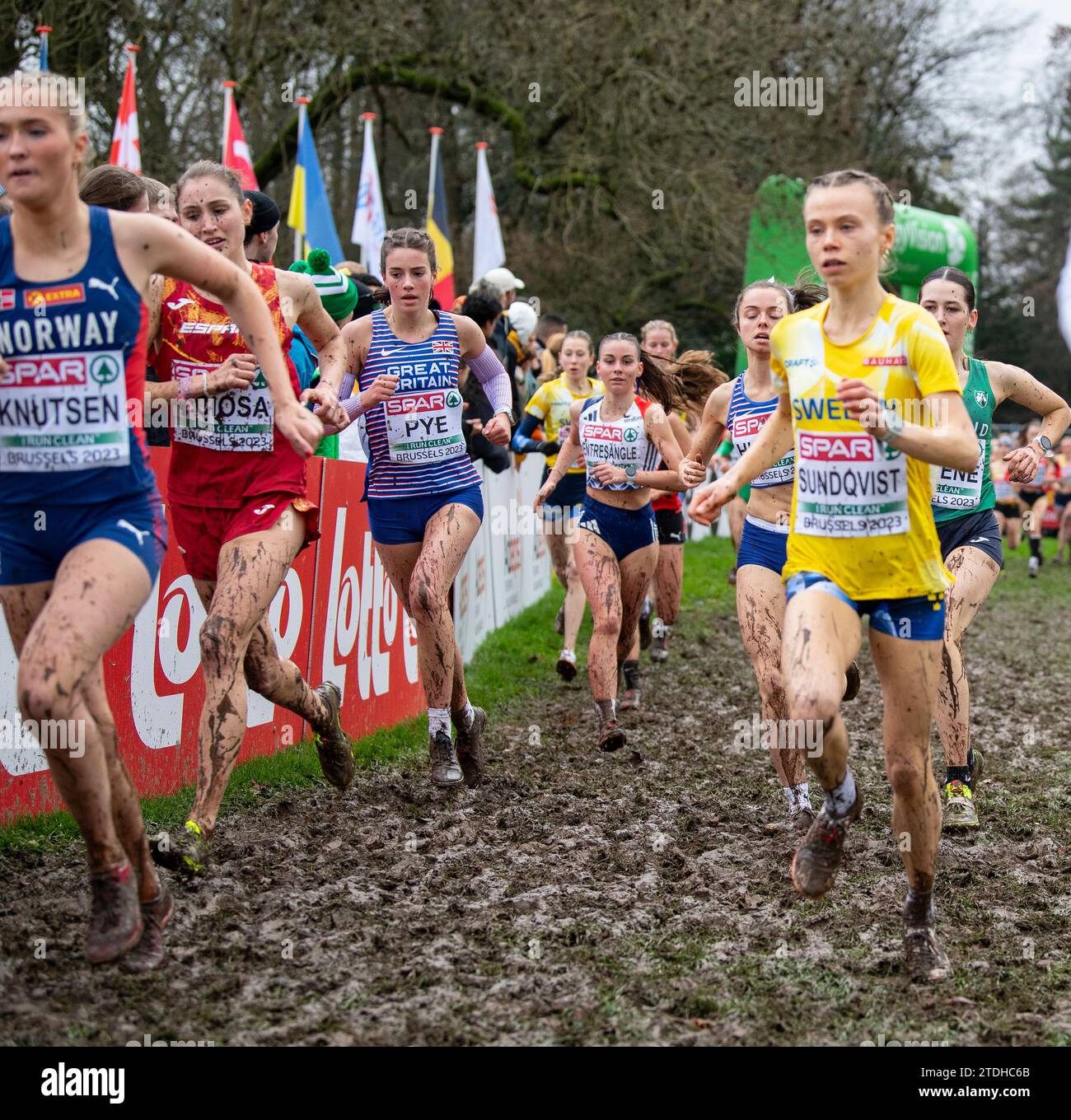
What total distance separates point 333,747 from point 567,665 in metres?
4.05

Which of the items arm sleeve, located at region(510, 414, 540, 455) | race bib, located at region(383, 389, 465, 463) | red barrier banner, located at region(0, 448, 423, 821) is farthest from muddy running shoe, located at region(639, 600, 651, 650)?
race bib, located at region(383, 389, 465, 463)

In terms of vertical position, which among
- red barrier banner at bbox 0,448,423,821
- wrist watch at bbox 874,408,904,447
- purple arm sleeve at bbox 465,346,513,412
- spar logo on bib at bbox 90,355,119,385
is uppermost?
purple arm sleeve at bbox 465,346,513,412

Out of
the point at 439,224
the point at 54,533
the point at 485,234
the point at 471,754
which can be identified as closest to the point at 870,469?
the point at 54,533

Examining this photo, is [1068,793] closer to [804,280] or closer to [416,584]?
[804,280]

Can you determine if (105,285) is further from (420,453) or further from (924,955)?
(924,955)

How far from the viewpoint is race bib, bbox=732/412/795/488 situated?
20.1 ft

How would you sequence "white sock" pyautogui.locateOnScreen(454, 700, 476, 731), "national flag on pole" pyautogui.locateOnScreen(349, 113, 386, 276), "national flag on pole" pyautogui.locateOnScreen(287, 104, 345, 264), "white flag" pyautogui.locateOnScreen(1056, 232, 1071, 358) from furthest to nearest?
"national flag on pole" pyautogui.locateOnScreen(349, 113, 386, 276) → "national flag on pole" pyautogui.locateOnScreen(287, 104, 345, 264) → "white sock" pyautogui.locateOnScreen(454, 700, 476, 731) → "white flag" pyautogui.locateOnScreen(1056, 232, 1071, 358)

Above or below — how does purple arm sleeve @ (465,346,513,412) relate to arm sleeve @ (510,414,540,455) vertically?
above

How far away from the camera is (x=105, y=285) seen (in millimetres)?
3852

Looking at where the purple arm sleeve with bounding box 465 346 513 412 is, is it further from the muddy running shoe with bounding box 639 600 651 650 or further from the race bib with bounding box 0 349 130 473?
the muddy running shoe with bounding box 639 600 651 650

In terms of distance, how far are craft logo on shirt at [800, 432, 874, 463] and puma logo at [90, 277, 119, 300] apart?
202cm

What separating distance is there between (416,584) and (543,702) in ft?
10.8

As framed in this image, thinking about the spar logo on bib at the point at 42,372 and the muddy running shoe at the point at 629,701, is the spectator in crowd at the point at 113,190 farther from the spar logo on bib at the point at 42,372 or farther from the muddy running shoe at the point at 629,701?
the muddy running shoe at the point at 629,701
